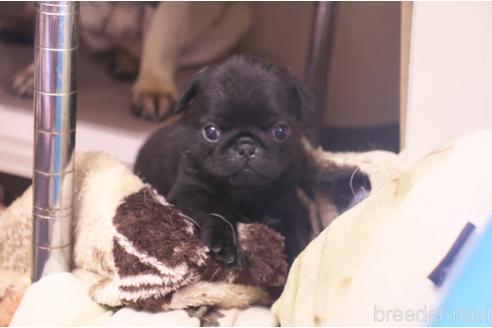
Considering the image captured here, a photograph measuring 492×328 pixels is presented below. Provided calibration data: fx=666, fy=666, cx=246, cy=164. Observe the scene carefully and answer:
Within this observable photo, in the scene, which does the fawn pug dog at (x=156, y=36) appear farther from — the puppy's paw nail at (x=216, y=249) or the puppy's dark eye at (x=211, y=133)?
the puppy's paw nail at (x=216, y=249)

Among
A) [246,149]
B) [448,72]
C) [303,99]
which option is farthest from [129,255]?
[448,72]

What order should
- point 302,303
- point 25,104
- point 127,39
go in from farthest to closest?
point 127,39 → point 25,104 → point 302,303

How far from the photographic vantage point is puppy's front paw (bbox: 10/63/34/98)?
1.58 m

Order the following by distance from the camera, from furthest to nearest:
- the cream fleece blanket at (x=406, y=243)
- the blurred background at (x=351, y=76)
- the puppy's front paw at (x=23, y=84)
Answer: the puppy's front paw at (x=23, y=84)
the blurred background at (x=351, y=76)
the cream fleece blanket at (x=406, y=243)

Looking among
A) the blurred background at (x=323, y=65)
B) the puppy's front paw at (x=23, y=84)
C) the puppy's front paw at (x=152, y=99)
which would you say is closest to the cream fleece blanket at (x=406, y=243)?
the blurred background at (x=323, y=65)

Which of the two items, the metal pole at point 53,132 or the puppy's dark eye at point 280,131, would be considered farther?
the puppy's dark eye at point 280,131

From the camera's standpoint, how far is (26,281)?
3.42 feet

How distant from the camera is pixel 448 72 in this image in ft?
3.30

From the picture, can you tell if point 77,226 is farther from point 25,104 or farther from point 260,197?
point 25,104

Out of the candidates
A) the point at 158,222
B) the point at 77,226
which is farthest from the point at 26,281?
the point at 158,222

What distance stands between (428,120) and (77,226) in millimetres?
567

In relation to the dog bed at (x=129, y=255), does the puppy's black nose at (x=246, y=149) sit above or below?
above

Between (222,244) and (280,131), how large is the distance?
0.20 metres

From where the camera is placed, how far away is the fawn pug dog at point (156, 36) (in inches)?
66.7
